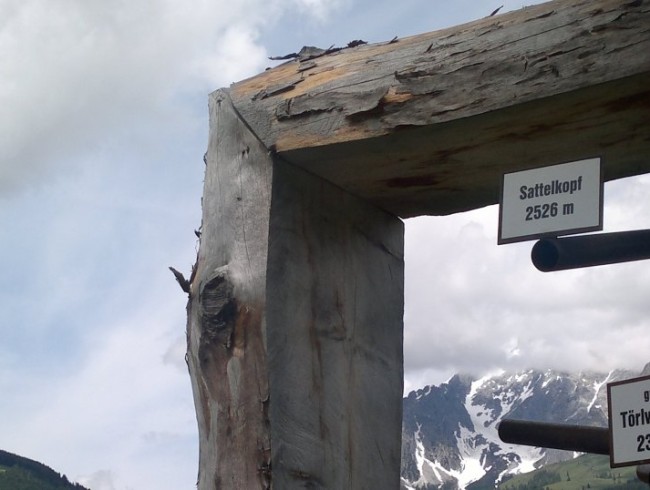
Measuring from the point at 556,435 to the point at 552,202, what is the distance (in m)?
0.59

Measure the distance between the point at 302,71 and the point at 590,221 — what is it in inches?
31.2

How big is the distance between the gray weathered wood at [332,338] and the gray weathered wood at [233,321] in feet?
0.10

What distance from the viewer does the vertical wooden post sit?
1953 mm

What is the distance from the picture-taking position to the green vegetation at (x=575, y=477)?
13012 cm

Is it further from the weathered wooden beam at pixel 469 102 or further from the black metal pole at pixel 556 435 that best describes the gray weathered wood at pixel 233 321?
the black metal pole at pixel 556 435

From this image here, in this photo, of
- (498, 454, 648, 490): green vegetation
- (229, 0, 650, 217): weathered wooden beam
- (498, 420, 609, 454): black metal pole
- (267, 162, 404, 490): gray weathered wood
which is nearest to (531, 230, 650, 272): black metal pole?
(229, 0, 650, 217): weathered wooden beam

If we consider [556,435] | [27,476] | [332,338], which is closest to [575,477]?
[27,476]

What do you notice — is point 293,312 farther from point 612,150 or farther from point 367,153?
point 612,150

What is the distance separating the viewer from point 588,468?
145m

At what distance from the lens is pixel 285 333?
1993mm

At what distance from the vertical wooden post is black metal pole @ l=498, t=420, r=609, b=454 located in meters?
0.31

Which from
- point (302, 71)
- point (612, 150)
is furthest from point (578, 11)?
point (302, 71)

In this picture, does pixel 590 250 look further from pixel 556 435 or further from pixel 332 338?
→ pixel 332 338

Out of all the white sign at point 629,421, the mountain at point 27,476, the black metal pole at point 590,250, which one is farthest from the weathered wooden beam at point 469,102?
the mountain at point 27,476
